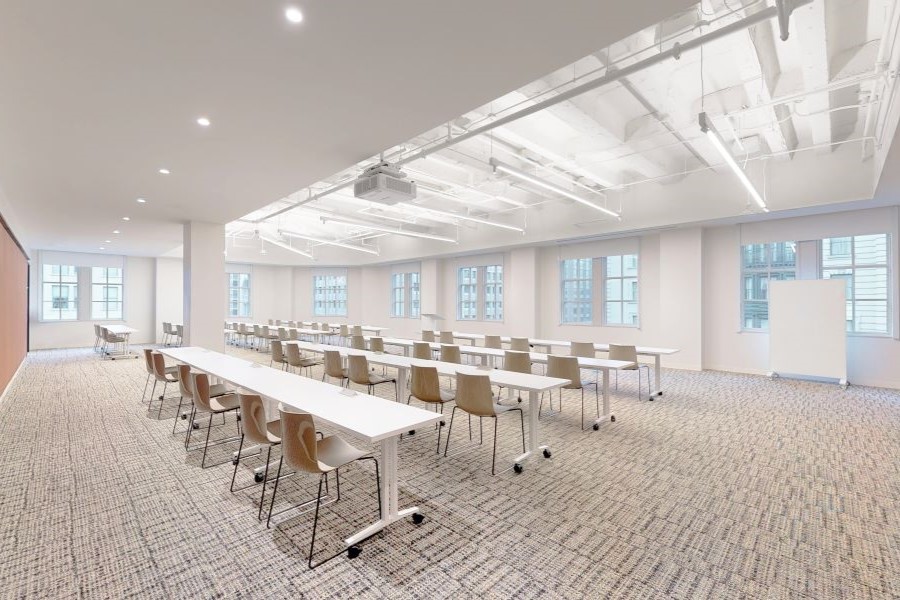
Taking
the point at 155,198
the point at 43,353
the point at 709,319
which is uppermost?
the point at 155,198

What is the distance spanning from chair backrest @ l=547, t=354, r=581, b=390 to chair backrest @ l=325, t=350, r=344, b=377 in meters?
2.82

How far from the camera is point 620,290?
1038cm

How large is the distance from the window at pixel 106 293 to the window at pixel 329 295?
6647 mm

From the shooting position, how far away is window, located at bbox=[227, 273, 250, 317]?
54.4 feet

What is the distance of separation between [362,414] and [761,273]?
8.98 metres

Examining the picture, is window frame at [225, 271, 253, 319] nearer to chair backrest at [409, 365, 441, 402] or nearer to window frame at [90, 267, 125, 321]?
window frame at [90, 267, 125, 321]

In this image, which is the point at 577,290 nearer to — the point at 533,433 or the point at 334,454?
the point at 533,433

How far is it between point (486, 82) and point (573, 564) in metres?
3.29

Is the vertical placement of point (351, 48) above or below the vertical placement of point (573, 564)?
above

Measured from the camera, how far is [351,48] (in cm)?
270

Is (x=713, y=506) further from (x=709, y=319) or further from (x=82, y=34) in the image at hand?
(x=709, y=319)

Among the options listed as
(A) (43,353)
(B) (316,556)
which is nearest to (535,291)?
(B) (316,556)

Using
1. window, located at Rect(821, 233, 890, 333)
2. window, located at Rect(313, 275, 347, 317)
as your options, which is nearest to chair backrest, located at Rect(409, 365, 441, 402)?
window, located at Rect(821, 233, 890, 333)

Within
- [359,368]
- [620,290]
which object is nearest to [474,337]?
[620,290]
